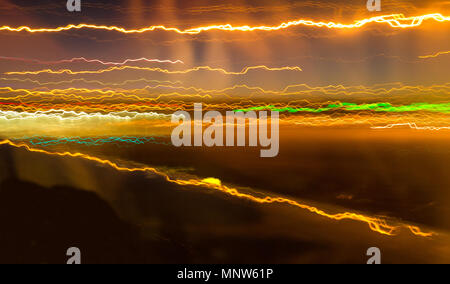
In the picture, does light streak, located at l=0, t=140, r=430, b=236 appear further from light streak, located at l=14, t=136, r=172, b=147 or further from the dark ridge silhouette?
light streak, located at l=14, t=136, r=172, b=147

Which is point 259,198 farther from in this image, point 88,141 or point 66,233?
point 88,141

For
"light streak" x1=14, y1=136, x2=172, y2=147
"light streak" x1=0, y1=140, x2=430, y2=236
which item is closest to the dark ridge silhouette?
"light streak" x1=0, y1=140, x2=430, y2=236

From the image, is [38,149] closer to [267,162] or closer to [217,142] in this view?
[217,142]

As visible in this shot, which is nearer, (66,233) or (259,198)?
(66,233)

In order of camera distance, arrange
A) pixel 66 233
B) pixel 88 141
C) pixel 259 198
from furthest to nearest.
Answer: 1. pixel 88 141
2. pixel 259 198
3. pixel 66 233

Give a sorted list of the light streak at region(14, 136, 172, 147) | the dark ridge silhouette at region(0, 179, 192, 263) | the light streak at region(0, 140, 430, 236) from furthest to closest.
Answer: the light streak at region(14, 136, 172, 147), the light streak at region(0, 140, 430, 236), the dark ridge silhouette at region(0, 179, 192, 263)

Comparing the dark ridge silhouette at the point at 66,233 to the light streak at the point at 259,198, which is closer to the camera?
the dark ridge silhouette at the point at 66,233

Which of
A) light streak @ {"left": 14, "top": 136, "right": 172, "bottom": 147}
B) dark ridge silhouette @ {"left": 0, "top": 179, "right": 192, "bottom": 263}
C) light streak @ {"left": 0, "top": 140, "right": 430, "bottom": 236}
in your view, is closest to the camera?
dark ridge silhouette @ {"left": 0, "top": 179, "right": 192, "bottom": 263}

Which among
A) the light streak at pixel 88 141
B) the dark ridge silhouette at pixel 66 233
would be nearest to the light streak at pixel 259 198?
the dark ridge silhouette at pixel 66 233

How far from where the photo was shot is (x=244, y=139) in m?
9.48

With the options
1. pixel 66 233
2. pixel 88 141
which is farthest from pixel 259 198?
pixel 88 141

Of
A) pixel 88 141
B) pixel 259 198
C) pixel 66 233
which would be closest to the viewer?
pixel 66 233

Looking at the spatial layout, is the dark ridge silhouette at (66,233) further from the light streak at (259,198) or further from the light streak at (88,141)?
the light streak at (88,141)

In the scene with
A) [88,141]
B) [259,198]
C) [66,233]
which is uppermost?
[88,141]
